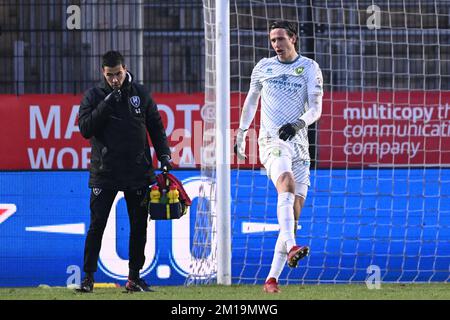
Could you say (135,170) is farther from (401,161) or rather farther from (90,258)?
(401,161)

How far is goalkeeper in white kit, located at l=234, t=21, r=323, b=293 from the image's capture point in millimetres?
10703

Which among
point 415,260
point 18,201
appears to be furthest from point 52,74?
point 415,260

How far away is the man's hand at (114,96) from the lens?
10.5 m

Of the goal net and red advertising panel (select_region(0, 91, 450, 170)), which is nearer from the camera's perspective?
the goal net

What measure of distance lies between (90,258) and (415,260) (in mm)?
3866

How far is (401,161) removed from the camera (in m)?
14.3

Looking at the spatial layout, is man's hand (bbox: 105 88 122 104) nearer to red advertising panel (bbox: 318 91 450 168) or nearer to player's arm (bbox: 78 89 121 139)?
player's arm (bbox: 78 89 121 139)

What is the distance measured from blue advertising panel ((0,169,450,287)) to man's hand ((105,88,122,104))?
10.1ft

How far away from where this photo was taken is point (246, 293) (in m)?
10.8

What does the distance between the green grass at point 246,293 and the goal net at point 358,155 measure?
120 centimetres
